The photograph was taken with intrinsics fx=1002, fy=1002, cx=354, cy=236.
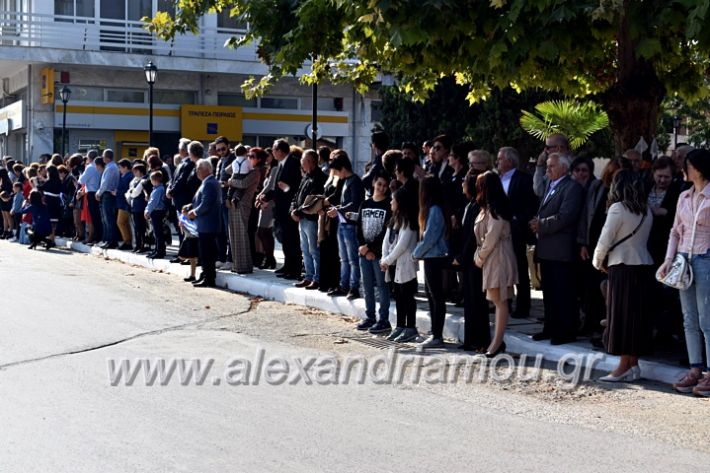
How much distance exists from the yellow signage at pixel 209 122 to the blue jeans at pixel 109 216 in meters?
17.6

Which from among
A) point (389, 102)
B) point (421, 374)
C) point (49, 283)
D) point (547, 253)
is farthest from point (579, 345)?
point (389, 102)

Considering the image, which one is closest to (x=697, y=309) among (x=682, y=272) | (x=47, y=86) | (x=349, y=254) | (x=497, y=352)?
(x=682, y=272)

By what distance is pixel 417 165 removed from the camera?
40.1ft

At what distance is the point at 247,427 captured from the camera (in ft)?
22.9

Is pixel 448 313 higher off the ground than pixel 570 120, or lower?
lower

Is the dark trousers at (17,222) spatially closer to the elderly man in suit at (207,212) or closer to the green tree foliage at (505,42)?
the green tree foliage at (505,42)

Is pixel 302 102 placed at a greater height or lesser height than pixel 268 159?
greater

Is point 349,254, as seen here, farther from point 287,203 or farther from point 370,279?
point 287,203

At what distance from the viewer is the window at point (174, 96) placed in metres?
38.5

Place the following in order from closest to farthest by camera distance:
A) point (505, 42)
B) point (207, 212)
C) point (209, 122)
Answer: point (505, 42)
point (207, 212)
point (209, 122)

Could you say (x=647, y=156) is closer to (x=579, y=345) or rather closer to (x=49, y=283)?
(x=579, y=345)

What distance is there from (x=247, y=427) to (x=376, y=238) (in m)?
4.63

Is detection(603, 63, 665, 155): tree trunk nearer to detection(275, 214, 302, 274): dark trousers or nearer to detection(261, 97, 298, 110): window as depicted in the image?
detection(275, 214, 302, 274): dark trousers

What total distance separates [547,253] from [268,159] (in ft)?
23.0
